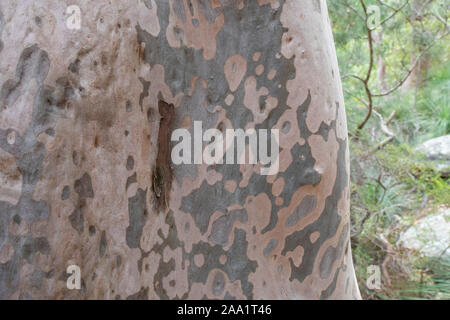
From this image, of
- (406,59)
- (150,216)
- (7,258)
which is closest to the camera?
(7,258)

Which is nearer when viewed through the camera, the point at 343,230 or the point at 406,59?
the point at 343,230

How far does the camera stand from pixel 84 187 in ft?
2.57

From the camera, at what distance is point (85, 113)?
778mm

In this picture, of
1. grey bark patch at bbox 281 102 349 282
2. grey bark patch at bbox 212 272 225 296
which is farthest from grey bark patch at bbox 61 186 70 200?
grey bark patch at bbox 281 102 349 282

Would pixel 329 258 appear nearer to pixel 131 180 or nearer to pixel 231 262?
pixel 231 262

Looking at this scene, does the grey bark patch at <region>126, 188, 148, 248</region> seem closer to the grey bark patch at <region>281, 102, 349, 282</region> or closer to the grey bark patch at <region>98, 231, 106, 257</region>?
the grey bark patch at <region>98, 231, 106, 257</region>

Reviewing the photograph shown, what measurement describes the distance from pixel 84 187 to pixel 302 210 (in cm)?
45

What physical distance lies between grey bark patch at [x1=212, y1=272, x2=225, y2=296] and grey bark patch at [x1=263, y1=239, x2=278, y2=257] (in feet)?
0.35

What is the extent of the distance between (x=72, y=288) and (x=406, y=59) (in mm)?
3184

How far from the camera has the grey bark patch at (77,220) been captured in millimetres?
769

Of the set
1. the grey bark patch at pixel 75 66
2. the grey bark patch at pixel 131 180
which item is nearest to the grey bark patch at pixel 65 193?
the grey bark patch at pixel 131 180

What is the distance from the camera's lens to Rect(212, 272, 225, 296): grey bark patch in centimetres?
90

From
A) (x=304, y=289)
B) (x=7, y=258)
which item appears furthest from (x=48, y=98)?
(x=304, y=289)
